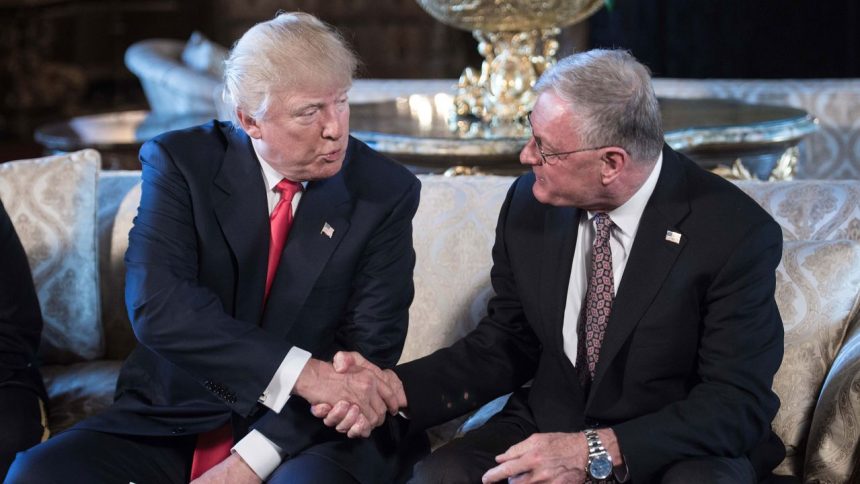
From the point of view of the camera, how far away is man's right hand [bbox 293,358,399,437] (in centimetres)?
226

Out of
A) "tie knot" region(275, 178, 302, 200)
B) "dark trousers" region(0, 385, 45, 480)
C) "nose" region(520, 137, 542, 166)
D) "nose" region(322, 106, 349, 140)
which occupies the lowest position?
"dark trousers" region(0, 385, 45, 480)

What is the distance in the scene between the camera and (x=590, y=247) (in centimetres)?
237

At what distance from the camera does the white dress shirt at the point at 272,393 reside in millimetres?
2270

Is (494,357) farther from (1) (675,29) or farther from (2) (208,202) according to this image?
(1) (675,29)

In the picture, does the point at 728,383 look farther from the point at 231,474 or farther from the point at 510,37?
the point at 510,37

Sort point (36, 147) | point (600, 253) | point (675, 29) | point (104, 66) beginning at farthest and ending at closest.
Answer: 1. point (104, 66)
2. point (36, 147)
3. point (675, 29)
4. point (600, 253)

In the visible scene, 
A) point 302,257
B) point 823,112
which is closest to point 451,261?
point 302,257

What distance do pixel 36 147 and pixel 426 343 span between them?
6647mm

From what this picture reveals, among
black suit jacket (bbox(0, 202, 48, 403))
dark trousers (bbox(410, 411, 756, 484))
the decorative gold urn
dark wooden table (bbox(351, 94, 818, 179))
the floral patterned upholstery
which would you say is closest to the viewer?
dark trousers (bbox(410, 411, 756, 484))

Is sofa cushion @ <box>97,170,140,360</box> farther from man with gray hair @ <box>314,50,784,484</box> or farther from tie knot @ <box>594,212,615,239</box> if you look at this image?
tie knot @ <box>594,212,615,239</box>

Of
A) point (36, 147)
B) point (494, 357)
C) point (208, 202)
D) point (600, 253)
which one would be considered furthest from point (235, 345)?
point (36, 147)

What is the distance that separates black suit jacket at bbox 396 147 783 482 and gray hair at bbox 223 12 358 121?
477 millimetres

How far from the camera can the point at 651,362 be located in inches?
88.5

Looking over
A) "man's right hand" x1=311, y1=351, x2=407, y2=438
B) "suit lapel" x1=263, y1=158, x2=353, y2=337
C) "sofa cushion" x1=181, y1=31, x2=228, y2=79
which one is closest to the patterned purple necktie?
"man's right hand" x1=311, y1=351, x2=407, y2=438
